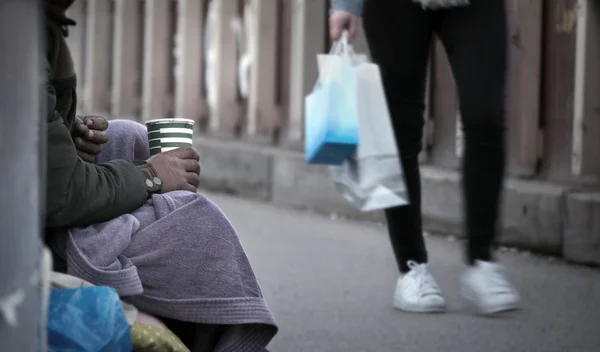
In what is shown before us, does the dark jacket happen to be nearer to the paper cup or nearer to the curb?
the paper cup

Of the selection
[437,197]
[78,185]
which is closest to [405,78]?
[78,185]

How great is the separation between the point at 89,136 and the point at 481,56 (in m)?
1.54

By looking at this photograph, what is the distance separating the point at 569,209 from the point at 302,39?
2.55 m

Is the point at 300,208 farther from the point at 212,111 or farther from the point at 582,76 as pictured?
the point at 582,76

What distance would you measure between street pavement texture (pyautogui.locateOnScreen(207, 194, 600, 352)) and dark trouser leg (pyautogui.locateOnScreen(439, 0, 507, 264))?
1.02 feet

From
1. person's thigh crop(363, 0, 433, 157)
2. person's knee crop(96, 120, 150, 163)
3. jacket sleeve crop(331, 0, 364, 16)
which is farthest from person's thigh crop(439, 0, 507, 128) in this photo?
person's knee crop(96, 120, 150, 163)

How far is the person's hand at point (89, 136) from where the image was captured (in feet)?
8.30

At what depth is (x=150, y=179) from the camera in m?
2.56

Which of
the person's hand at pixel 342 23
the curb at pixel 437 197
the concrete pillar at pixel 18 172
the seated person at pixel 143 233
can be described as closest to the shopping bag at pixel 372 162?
the person's hand at pixel 342 23

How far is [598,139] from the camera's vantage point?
5.10 metres

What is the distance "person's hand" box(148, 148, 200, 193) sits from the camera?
260 cm

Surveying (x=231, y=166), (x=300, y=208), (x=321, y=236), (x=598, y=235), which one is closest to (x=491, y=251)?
(x=598, y=235)

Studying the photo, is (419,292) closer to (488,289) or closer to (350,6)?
(488,289)

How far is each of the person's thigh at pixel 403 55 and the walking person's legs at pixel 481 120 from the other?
93 millimetres
